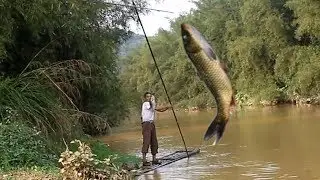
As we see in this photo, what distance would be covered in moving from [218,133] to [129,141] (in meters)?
14.5

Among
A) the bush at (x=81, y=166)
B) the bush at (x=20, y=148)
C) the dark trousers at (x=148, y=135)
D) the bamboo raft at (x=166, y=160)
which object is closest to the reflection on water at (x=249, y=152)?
the bamboo raft at (x=166, y=160)

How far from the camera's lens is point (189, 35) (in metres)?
1.70

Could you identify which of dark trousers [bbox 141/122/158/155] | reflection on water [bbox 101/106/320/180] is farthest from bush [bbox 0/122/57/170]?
dark trousers [bbox 141/122/158/155]

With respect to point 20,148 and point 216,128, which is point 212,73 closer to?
point 216,128

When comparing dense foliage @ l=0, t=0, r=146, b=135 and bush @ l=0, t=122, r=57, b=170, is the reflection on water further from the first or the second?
bush @ l=0, t=122, r=57, b=170

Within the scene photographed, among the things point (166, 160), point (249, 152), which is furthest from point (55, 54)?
point (249, 152)

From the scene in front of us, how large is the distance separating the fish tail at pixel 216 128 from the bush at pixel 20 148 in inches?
196

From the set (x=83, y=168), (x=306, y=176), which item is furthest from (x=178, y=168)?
(x=83, y=168)

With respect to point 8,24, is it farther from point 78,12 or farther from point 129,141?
point 129,141

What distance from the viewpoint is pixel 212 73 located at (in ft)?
5.70

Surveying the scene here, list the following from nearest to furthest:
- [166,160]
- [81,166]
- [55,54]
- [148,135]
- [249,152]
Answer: [81,166] → [148,135] → [166,160] → [55,54] → [249,152]

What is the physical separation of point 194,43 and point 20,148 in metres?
5.51

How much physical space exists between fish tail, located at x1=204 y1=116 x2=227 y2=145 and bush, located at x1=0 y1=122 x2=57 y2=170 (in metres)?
4.98

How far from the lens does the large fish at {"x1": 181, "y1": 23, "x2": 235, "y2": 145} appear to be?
170cm
